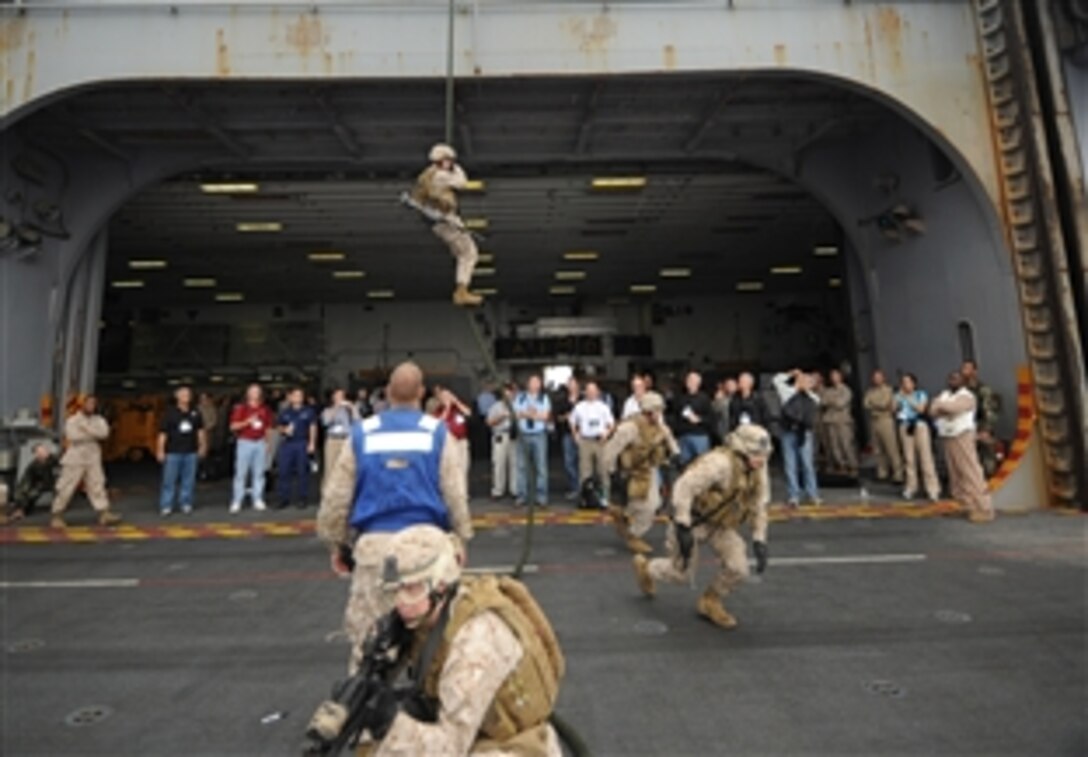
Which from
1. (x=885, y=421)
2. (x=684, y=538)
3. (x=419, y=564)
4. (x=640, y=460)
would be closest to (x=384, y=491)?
(x=419, y=564)

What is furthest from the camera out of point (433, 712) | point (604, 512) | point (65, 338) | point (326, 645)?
point (65, 338)

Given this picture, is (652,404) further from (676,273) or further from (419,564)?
(676,273)

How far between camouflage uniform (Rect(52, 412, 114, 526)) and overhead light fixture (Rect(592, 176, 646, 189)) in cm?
1005

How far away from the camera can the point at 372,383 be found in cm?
2333

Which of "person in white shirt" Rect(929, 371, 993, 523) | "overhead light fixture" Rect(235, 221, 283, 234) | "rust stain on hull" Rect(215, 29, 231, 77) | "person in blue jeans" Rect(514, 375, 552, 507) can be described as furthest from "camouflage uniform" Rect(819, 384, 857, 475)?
"overhead light fixture" Rect(235, 221, 283, 234)

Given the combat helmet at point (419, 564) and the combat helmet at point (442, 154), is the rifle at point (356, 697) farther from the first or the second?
the combat helmet at point (442, 154)

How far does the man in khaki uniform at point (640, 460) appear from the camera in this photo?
589cm

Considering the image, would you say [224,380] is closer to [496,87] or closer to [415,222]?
[415,222]

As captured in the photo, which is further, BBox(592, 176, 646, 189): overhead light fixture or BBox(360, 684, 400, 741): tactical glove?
BBox(592, 176, 646, 189): overhead light fixture

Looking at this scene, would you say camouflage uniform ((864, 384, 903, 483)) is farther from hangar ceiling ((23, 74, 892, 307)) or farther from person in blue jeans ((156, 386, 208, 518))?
person in blue jeans ((156, 386, 208, 518))

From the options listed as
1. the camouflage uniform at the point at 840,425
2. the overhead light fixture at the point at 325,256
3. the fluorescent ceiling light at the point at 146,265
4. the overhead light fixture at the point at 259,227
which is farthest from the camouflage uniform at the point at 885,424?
the fluorescent ceiling light at the point at 146,265

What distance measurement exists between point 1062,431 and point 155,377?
92.1 ft

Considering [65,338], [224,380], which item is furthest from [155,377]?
[65,338]

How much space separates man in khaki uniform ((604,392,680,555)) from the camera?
589cm
